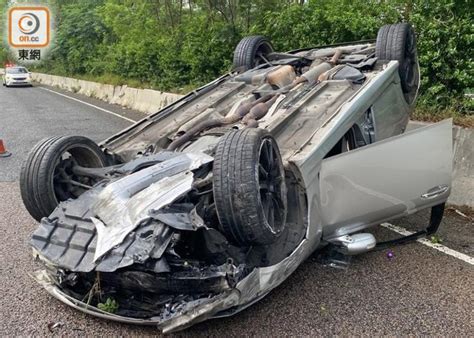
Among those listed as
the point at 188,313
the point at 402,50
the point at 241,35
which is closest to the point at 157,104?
the point at 241,35

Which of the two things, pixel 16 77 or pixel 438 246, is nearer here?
pixel 438 246

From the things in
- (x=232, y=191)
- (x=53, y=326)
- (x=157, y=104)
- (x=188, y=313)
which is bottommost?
(x=157, y=104)

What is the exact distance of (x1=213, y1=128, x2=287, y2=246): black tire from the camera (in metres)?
2.82

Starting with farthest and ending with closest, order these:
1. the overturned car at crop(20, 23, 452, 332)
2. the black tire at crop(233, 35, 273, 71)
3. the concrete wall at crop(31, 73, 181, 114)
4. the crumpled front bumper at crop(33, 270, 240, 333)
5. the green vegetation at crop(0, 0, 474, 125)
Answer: the concrete wall at crop(31, 73, 181, 114) < the green vegetation at crop(0, 0, 474, 125) < the black tire at crop(233, 35, 273, 71) < the overturned car at crop(20, 23, 452, 332) < the crumpled front bumper at crop(33, 270, 240, 333)

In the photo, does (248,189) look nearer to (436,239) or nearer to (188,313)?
(188,313)

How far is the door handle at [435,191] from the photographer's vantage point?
12.7 feet

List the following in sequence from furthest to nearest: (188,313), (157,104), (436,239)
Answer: (157,104), (436,239), (188,313)

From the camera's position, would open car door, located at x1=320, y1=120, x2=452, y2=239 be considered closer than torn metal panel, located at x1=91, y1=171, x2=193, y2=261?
No

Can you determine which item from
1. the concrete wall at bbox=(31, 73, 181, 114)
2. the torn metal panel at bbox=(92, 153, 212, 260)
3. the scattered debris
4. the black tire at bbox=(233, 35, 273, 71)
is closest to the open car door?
the torn metal panel at bbox=(92, 153, 212, 260)

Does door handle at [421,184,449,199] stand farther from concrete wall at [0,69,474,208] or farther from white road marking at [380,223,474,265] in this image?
concrete wall at [0,69,474,208]

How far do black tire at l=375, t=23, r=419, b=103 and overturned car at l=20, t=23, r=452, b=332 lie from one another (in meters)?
0.01

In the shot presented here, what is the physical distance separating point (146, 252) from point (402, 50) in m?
3.30

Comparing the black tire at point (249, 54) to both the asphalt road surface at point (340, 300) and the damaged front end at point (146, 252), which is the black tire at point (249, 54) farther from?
the damaged front end at point (146, 252)

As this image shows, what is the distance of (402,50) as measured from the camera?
463cm
